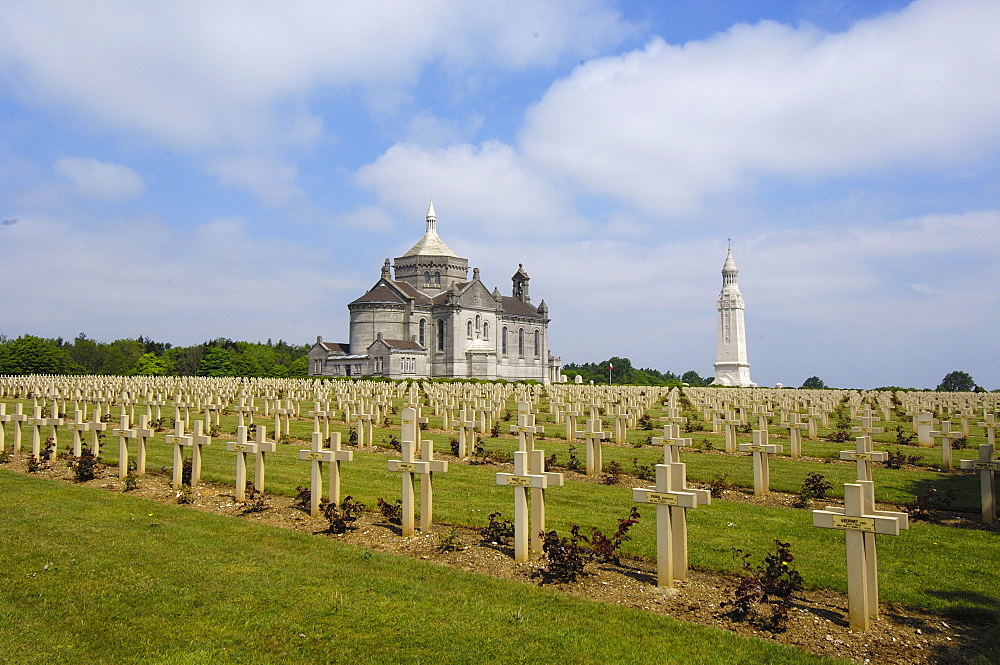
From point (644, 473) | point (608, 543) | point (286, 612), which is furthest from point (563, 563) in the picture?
point (644, 473)

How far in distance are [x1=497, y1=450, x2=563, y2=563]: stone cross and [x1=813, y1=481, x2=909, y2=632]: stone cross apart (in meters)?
2.45

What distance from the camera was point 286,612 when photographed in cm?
539

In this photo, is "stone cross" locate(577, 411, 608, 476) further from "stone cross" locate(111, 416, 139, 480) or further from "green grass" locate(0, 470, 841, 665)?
"stone cross" locate(111, 416, 139, 480)

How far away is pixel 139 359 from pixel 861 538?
83396 mm

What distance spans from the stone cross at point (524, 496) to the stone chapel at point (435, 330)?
55161 mm

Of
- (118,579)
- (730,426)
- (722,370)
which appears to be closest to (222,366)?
(722,370)

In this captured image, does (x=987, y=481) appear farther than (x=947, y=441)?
No

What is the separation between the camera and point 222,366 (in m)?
77.5

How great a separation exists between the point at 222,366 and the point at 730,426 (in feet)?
235

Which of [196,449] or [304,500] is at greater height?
[196,449]

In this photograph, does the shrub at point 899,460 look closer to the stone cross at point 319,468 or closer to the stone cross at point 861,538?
the stone cross at point 861,538

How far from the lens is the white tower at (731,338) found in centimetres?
7481

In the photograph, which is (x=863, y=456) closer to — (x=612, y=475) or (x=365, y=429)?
(x=612, y=475)

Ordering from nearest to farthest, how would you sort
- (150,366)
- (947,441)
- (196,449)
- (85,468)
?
1. (196,449)
2. (85,468)
3. (947,441)
4. (150,366)
